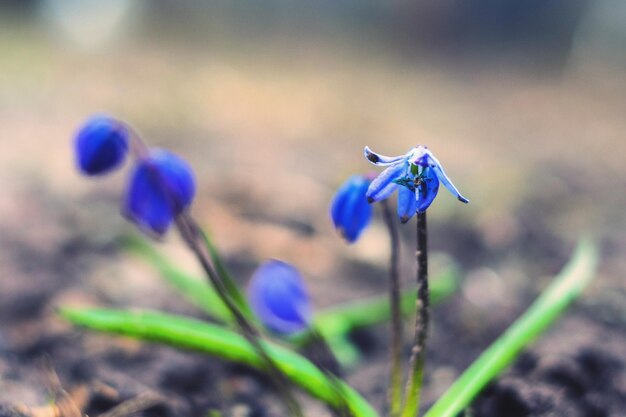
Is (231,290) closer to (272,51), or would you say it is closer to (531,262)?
(531,262)

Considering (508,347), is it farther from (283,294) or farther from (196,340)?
(196,340)

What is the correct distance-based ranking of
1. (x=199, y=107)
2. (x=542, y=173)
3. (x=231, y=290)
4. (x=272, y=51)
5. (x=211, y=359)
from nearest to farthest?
(x=231, y=290) → (x=211, y=359) → (x=542, y=173) → (x=199, y=107) → (x=272, y=51)

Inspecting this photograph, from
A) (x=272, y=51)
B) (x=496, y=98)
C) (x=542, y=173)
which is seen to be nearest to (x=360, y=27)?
(x=272, y=51)

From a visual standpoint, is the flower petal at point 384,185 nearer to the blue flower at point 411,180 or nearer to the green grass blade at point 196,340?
the blue flower at point 411,180

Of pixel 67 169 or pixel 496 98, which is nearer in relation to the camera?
pixel 67 169

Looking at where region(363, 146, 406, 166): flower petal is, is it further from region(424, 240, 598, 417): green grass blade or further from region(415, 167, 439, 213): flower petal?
region(424, 240, 598, 417): green grass blade

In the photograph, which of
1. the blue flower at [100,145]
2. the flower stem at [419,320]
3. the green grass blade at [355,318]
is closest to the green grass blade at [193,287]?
the green grass blade at [355,318]

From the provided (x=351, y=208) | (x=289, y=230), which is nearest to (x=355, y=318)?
(x=351, y=208)
